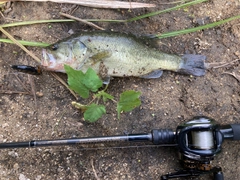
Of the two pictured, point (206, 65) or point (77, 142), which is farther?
point (206, 65)

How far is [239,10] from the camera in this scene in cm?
337

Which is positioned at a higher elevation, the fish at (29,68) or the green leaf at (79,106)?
the fish at (29,68)

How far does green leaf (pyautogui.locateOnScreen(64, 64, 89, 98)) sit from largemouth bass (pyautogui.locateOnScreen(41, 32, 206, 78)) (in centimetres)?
41

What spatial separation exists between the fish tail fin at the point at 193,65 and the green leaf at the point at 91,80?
945 millimetres

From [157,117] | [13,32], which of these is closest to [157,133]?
[157,117]

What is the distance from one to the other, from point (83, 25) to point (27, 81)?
2.55 feet

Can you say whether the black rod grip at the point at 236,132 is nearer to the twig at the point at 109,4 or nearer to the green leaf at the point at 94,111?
the green leaf at the point at 94,111

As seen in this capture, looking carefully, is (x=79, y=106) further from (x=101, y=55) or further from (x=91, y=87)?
(x=101, y=55)

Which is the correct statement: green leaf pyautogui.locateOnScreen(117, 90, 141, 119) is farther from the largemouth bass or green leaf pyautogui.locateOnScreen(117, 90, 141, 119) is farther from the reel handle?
the reel handle

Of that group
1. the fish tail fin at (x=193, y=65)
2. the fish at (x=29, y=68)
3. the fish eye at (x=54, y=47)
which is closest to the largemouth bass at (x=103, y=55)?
the fish eye at (x=54, y=47)

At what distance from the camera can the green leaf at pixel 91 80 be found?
257cm

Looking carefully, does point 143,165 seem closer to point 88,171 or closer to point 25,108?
point 88,171

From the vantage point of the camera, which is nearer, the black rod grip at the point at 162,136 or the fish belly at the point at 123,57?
the black rod grip at the point at 162,136

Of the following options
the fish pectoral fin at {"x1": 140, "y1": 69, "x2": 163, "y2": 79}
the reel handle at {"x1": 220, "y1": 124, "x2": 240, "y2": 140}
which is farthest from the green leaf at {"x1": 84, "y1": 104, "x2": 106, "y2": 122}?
the reel handle at {"x1": 220, "y1": 124, "x2": 240, "y2": 140}
